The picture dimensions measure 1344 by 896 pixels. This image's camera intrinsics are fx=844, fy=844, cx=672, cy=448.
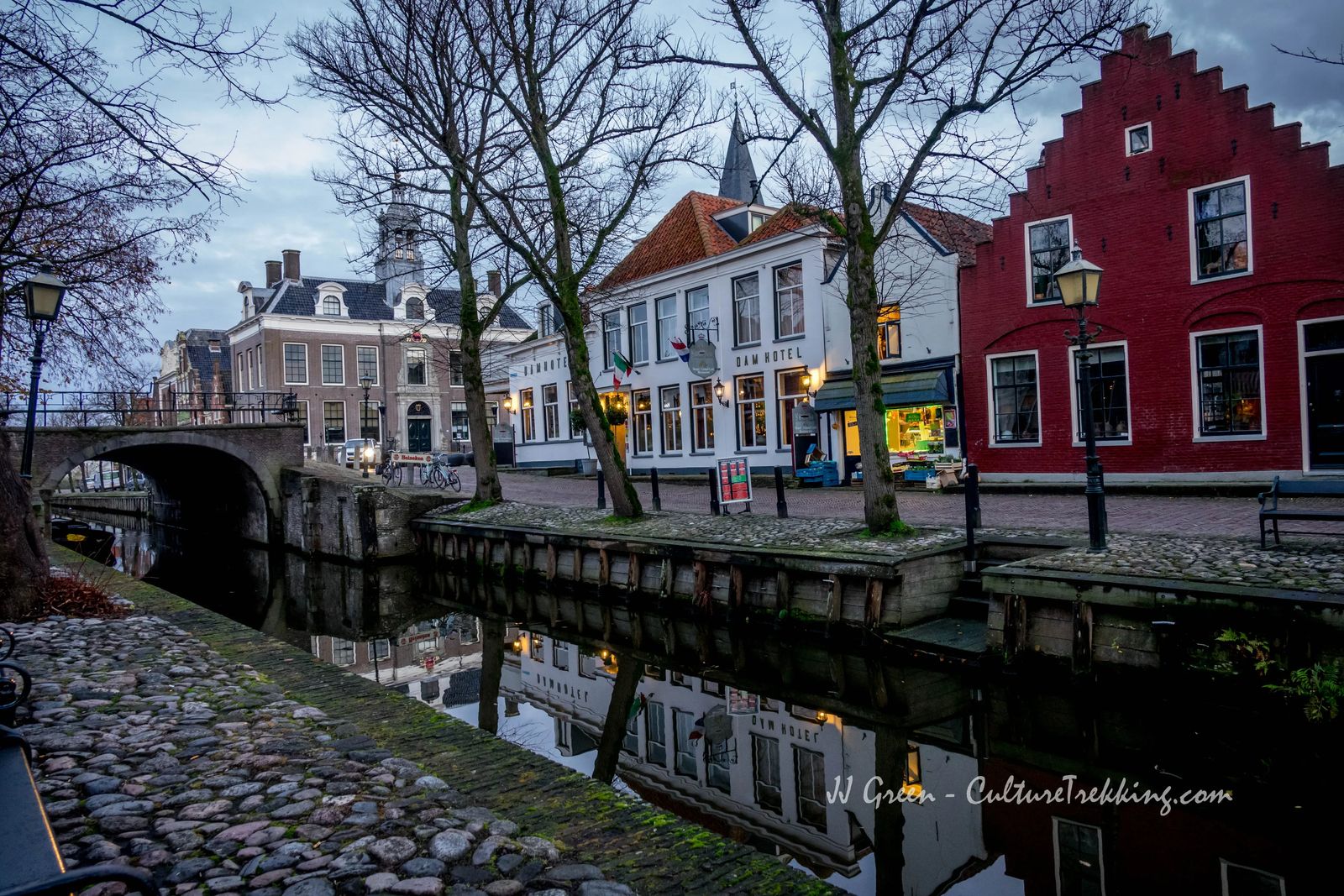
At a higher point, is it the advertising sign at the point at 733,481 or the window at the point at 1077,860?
the advertising sign at the point at 733,481

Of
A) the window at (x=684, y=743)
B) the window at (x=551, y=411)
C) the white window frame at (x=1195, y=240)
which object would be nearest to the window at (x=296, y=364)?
the window at (x=551, y=411)

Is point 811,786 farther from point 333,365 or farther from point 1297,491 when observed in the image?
point 333,365

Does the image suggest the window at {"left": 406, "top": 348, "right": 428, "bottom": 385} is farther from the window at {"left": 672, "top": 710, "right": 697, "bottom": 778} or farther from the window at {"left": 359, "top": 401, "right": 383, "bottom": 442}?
the window at {"left": 672, "top": 710, "right": 697, "bottom": 778}

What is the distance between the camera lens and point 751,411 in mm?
25078

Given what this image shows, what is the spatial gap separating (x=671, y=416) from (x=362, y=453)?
11163 millimetres

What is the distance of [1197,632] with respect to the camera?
735 cm

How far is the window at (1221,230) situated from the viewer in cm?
1648

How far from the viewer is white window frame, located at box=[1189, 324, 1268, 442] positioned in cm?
1623

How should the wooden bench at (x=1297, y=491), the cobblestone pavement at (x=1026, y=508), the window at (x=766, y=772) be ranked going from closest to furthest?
the window at (x=766, y=772), the wooden bench at (x=1297, y=491), the cobblestone pavement at (x=1026, y=508)

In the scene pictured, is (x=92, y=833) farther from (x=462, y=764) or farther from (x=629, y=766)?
(x=629, y=766)

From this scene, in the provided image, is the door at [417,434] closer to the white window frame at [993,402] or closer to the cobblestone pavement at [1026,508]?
the cobblestone pavement at [1026,508]

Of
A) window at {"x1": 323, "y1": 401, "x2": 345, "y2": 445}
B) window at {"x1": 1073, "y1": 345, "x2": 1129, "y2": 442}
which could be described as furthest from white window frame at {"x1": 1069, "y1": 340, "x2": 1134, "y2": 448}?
window at {"x1": 323, "y1": 401, "x2": 345, "y2": 445}

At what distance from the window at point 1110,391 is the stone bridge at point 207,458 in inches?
847

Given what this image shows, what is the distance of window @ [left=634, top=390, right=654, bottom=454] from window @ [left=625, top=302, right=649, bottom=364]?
3.86 ft
